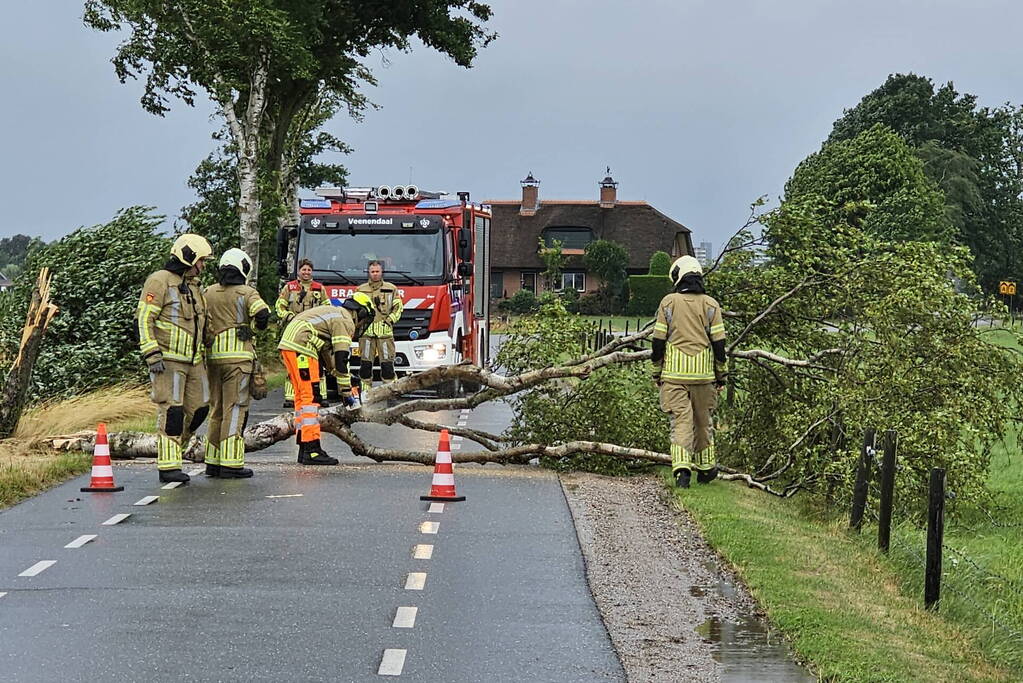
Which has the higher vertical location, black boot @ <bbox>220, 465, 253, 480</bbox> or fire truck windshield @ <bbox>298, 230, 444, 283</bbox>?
fire truck windshield @ <bbox>298, 230, 444, 283</bbox>

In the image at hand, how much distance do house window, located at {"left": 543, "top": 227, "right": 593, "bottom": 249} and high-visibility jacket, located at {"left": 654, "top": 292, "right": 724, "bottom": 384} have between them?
74.8 meters

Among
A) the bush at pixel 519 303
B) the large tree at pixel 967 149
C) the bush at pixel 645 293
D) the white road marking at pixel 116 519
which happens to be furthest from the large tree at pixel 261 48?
the large tree at pixel 967 149

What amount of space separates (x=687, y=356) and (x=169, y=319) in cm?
436

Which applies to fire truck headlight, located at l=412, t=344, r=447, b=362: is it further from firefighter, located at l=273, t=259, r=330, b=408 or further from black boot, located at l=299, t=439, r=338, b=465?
black boot, located at l=299, t=439, r=338, b=465

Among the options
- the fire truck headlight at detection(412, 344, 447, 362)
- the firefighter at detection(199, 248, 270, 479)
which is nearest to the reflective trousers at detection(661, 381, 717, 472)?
the firefighter at detection(199, 248, 270, 479)

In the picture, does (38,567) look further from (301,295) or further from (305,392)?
(301,295)

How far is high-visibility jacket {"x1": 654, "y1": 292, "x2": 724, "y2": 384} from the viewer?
13109 mm

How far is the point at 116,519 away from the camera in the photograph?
35.9 feet

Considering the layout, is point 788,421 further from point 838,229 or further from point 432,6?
point 432,6

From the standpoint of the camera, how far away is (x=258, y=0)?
2914 cm

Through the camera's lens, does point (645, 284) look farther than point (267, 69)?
Yes

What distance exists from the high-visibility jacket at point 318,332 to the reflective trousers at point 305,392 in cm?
9

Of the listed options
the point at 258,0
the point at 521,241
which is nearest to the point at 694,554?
the point at 258,0

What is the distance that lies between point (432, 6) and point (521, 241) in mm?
52743
